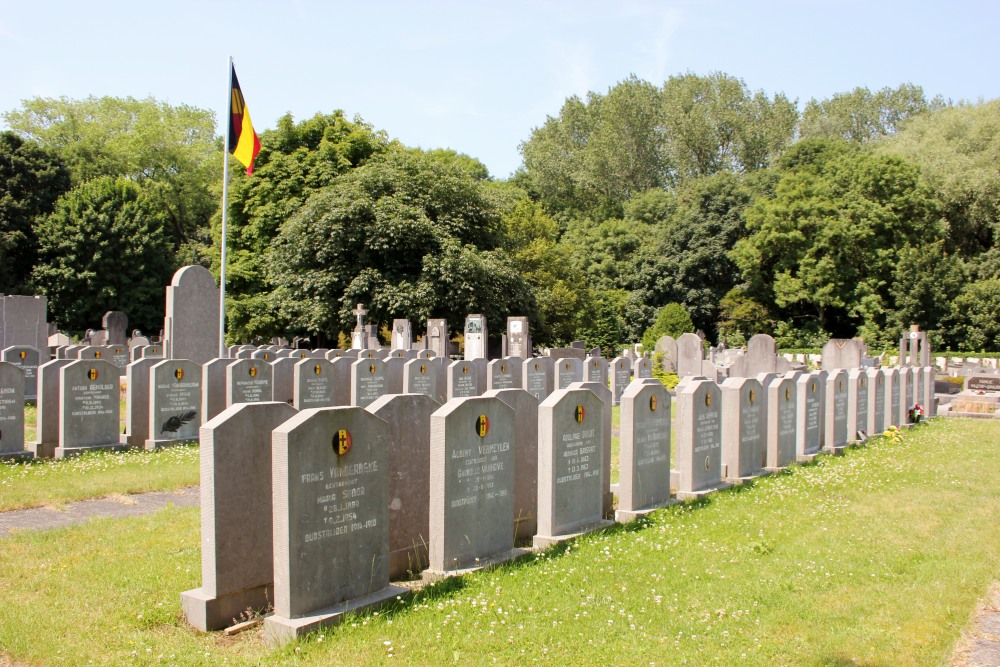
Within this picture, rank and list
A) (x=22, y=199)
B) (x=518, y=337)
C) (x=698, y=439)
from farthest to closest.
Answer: (x=22, y=199) < (x=518, y=337) < (x=698, y=439)

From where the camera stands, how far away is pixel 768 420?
1109 cm

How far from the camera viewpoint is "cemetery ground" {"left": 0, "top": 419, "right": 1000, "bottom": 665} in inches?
183

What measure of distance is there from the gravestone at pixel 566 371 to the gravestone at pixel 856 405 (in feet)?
19.5

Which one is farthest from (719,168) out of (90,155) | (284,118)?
(90,155)

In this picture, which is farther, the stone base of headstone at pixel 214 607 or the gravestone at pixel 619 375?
the gravestone at pixel 619 375

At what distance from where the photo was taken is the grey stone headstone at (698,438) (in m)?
9.27

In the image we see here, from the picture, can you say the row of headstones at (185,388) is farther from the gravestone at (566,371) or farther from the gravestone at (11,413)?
the gravestone at (566,371)

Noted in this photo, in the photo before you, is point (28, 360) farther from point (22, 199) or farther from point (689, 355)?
point (22, 199)

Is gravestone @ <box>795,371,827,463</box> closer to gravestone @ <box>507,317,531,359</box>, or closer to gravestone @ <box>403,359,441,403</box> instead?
gravestone @ <box>403,359,441,403</box>

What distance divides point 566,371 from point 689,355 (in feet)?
31.2

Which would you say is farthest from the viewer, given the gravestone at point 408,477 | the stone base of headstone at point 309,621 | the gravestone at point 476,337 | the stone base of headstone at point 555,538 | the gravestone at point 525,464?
the gravestone at point 476,337

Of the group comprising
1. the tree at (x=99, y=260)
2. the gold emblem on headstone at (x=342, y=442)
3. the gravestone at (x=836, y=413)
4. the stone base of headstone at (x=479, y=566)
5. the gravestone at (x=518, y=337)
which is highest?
the tree at (x=99, y=260)

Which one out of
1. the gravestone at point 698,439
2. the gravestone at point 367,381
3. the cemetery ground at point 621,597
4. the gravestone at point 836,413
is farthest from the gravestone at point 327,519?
the gravestone at point 836,413

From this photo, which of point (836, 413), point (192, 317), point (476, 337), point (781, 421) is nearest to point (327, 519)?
point (781, 421)
